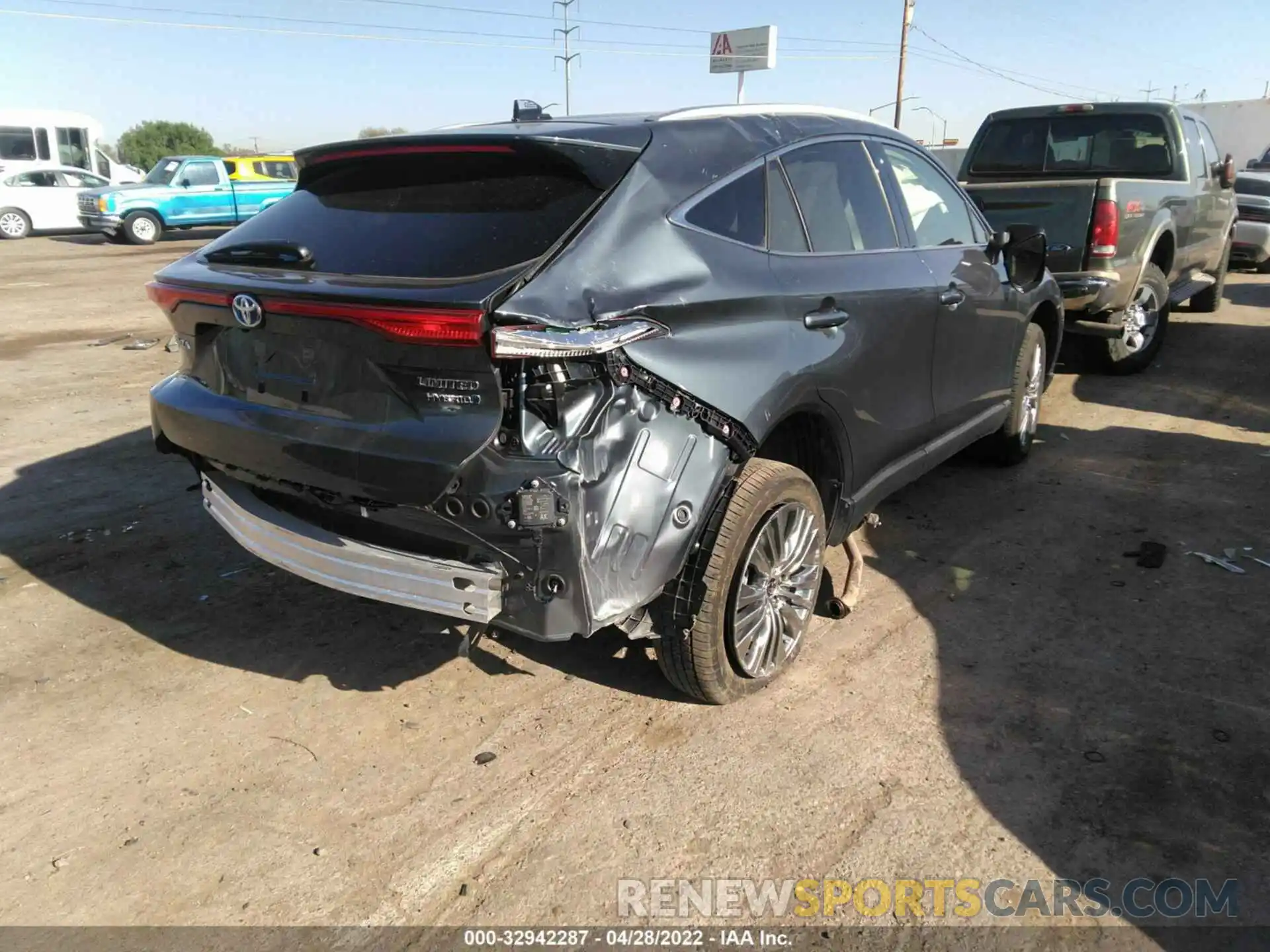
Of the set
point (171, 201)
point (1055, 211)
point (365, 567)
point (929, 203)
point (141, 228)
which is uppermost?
point (929, 203)

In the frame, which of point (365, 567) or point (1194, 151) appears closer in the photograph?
point (365, 567)

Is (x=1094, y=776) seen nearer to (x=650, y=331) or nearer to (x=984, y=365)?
(x=650, y=331)

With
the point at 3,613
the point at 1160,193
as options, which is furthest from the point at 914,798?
the point at 1160,193

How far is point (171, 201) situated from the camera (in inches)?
872

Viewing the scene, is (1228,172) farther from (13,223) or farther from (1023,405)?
(13,223)

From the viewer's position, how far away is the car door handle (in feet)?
10.7

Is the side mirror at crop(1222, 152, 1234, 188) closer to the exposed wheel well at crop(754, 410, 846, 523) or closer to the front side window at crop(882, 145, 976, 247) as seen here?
the front side window at crop(882, 145, 976, 247)

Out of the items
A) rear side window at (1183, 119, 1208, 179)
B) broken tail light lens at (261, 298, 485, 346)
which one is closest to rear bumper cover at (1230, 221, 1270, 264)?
rear side window at (1183, 119, 1208, 179)

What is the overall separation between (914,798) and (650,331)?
5.27ft

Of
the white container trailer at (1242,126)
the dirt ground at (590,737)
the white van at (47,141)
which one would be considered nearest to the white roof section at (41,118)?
the white van at (47,141)

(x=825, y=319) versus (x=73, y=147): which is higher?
(x=73, y=147)

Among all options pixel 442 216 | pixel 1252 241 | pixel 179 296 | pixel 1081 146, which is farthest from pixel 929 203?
pixel 1252 241

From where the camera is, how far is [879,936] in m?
2.41

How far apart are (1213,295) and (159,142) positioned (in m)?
79.4
